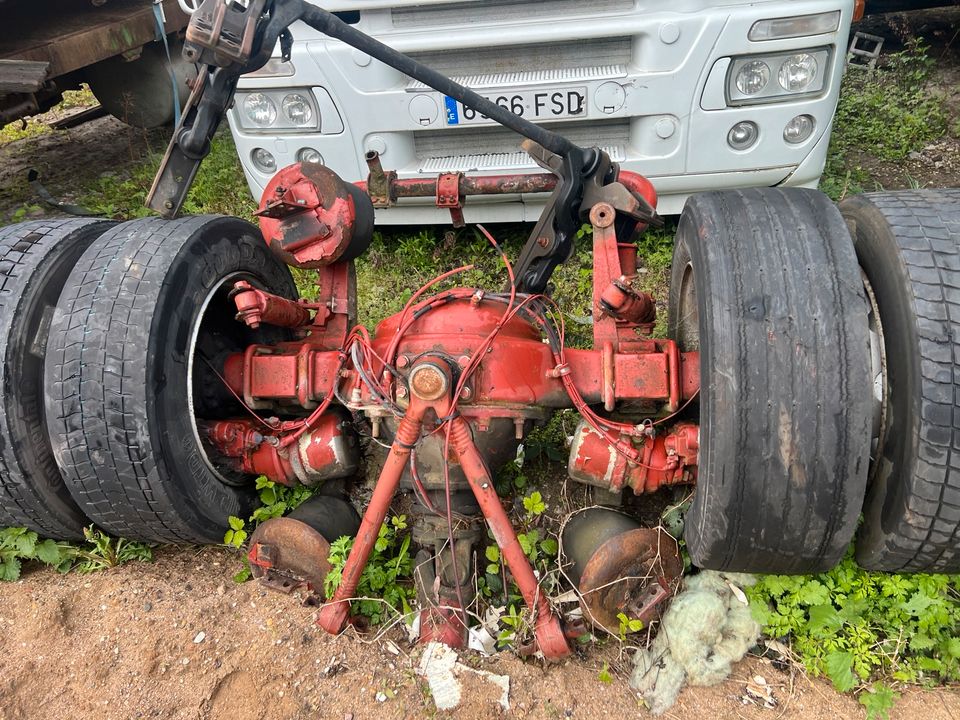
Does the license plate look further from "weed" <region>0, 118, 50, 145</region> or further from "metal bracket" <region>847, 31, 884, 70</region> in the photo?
"weed" <region>0, 118, 50, 145</region>

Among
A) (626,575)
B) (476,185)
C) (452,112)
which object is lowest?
(626,575)

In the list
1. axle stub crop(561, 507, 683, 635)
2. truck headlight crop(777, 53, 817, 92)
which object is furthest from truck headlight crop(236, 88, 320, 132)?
axle stub crop(561, 507, 683, 635)

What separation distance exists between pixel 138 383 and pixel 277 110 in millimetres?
2035

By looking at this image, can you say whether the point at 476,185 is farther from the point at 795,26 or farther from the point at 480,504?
the point at 795,26

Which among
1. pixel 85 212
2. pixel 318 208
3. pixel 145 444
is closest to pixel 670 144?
pixel 318 208

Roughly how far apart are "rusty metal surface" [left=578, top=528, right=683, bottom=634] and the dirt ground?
0.18 metres

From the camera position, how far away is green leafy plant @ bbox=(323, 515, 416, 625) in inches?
92.3

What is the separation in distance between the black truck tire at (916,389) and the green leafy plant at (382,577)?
1.54 meters

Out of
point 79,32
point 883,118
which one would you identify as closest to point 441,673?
point 79,32

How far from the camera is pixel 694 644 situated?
7.09 ft

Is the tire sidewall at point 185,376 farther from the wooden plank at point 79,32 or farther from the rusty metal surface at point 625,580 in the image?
the wooden plank at point 79,32

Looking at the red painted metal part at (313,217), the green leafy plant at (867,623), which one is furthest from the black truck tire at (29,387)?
the green leafy plant at (867,623)

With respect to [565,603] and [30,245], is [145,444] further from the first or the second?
[565,603]

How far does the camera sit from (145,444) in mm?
2133
